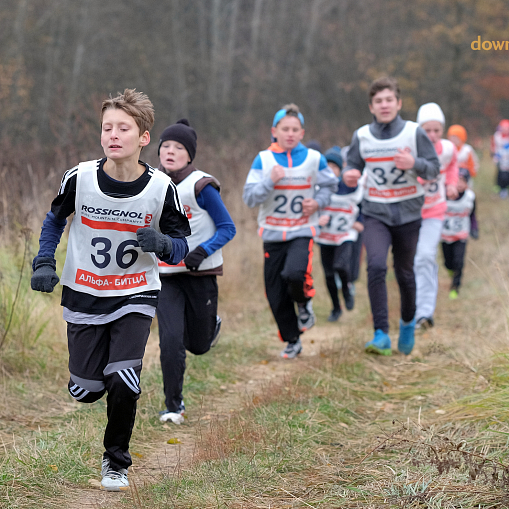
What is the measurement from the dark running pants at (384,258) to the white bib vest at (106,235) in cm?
295

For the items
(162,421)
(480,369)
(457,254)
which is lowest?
(162,421)

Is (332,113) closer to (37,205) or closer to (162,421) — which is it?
(37,205)

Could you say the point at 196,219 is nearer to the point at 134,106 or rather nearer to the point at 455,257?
the point at 134,106

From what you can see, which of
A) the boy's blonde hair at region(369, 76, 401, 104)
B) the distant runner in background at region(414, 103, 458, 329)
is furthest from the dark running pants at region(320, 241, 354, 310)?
the boy's blonde hair at region(369, 76, 401, 104)

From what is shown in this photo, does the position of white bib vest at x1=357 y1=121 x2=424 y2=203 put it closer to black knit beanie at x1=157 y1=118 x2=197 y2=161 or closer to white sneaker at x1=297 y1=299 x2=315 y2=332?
white sneaker at x1=297 y1=299 x2=315 y2=332

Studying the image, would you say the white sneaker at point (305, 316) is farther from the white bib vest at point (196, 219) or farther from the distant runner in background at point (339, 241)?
the distant runner in background at point (339, 241)

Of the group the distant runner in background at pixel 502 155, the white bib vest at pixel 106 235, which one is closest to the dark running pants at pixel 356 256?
the white bib vest at pixel 106 235

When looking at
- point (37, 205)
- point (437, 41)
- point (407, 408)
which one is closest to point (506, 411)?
point (407, 408)

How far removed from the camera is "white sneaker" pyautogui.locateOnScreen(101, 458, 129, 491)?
3562 mm

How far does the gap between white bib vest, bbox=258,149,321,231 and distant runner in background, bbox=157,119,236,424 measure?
1395 millimetres

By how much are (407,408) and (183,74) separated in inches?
919

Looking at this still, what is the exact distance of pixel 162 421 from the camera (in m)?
4.76

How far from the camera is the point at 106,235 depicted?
3.62m

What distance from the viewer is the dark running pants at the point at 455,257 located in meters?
9.42
